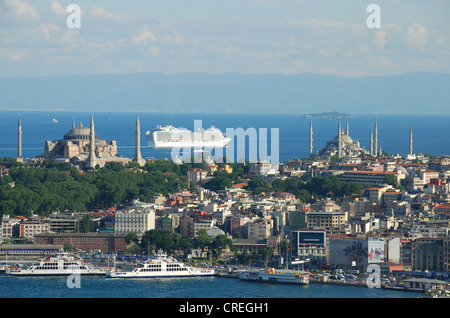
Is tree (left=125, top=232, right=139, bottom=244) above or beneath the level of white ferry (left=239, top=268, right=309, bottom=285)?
above

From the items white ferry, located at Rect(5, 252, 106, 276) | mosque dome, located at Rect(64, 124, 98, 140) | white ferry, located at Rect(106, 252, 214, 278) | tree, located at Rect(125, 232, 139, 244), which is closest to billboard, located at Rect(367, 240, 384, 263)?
white ferry, located at Rect(106, 252, 214, 278)

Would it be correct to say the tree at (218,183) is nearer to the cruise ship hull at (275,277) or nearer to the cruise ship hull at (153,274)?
the cruise ship hull at (153,274)

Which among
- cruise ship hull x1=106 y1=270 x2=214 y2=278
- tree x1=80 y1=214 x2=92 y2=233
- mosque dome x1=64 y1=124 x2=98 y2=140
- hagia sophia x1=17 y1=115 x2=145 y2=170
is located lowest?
cruise ship hull x1=106 y1=270 x2=214 y2=278

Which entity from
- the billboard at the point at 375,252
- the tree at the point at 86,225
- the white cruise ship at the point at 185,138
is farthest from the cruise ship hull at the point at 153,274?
the white cruise ship at the point at 185,138

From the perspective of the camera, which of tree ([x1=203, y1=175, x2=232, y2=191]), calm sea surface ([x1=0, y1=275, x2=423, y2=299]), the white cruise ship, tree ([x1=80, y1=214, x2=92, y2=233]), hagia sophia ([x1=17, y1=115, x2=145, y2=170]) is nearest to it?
calm sea surface ([x1=0, y1=275, x2=423, y2=299])

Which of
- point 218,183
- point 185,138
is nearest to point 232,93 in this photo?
point 185,138

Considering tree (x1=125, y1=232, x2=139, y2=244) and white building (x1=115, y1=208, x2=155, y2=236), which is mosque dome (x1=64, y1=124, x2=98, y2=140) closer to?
white building (x1=115, y1=208, x2=155, y2=236)

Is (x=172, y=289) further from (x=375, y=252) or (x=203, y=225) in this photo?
(x=203, y=225)

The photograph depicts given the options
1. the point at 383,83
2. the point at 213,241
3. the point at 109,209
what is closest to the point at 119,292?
the point at 213,241
